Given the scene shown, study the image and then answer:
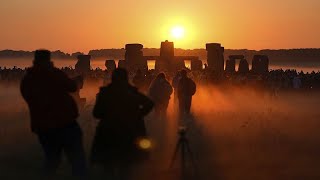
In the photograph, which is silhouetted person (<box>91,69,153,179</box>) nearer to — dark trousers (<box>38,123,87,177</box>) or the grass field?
dark trousers (<box>38,123,87,177</box>)

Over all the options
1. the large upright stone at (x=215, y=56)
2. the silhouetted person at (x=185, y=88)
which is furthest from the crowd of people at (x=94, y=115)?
the large upright stone at (x=215, y=56)

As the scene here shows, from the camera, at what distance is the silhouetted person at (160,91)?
1964 cm

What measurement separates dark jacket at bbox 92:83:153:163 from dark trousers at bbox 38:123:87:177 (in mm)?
348

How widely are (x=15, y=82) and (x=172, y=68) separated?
11.1m

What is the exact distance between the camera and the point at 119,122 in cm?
926

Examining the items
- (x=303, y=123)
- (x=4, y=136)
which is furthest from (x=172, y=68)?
(x=4, y=136)

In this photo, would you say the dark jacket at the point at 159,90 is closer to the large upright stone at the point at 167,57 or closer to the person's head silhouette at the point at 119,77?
the person's head silhouette at the point at 119,77

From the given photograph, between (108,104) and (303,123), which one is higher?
(108,104)

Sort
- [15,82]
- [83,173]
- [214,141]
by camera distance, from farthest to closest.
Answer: [15,82] → [214,141] → [83,173]

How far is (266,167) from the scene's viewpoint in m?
12.0

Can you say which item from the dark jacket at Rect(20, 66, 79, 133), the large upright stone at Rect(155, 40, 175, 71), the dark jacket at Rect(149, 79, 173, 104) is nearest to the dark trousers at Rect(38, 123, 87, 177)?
the dark jacket at Rect(20, 66, 79, 133)

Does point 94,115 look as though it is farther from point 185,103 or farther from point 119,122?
point 185,103

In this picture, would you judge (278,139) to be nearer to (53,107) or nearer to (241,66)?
(53,107)

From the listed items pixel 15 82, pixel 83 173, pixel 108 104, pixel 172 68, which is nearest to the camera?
pixel 108 104
